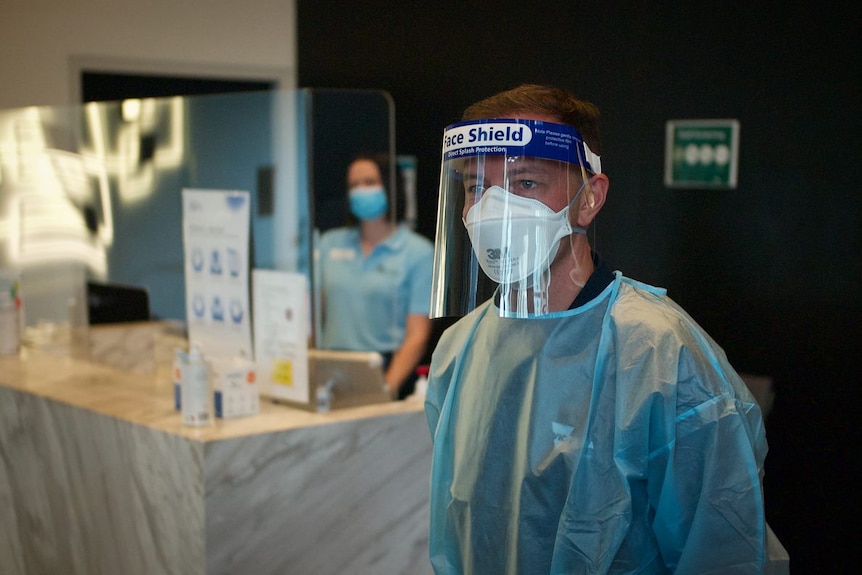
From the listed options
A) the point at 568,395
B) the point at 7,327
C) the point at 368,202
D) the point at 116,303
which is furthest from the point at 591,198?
the point at 7,327

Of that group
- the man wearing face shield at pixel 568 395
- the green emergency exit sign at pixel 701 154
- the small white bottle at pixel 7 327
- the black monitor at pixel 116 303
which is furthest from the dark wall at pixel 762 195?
the small white bottle at pixel 7 327

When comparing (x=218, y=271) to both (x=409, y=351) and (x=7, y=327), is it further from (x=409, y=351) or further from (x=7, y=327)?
(x=7, y=327)

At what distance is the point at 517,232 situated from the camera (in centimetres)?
152

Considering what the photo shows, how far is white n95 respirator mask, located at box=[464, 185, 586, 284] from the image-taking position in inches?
59.7

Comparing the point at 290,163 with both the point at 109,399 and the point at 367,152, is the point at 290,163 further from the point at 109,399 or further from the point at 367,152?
the point at 109,399

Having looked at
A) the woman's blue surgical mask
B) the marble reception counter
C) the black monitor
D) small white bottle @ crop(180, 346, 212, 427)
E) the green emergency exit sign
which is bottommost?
the marble reception counter

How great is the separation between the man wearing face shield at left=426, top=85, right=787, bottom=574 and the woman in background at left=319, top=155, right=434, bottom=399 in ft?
4.76

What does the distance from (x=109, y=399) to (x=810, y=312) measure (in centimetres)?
205

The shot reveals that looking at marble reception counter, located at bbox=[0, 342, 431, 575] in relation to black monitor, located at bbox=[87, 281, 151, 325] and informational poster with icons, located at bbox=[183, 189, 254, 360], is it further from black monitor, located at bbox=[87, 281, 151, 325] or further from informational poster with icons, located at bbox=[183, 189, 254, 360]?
black monitor, located at bbox=[87, 281, 151, 325]

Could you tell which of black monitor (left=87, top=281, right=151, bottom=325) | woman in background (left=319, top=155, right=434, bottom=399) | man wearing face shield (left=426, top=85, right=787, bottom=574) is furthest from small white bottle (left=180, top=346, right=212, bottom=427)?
man wearing face shield (left=426, top=85, right=787, bottom=574)

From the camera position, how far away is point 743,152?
102 inches

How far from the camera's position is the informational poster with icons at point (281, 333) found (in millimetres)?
2748

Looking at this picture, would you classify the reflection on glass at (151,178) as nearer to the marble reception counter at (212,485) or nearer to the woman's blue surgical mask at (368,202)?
the woman's blue surgical mask at (368,202)

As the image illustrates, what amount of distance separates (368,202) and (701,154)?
4.34ft
